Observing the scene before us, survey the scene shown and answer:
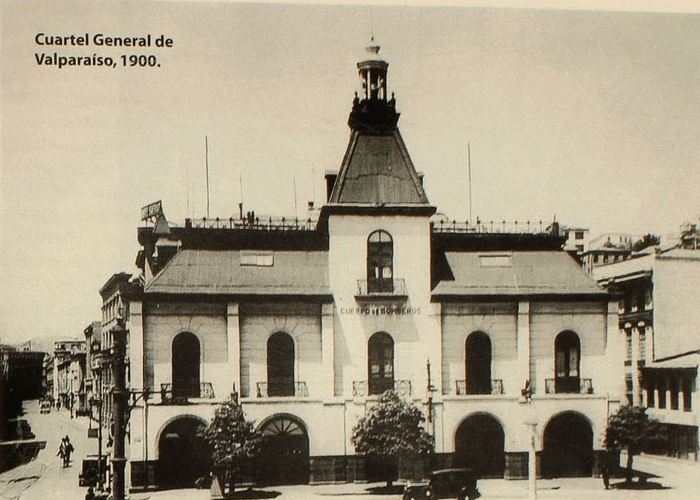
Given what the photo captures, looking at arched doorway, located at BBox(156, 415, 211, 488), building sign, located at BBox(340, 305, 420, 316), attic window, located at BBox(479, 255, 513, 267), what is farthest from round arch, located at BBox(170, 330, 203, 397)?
attic window, located at BBox(479, 255, 513, 267)

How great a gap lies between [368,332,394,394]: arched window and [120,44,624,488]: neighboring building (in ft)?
0.07

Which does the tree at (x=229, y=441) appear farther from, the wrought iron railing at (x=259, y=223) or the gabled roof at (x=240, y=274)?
the wrought iron railing at (x=259, y=223)

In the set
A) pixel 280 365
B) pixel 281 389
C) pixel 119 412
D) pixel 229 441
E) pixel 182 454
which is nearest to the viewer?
pixel 119 412

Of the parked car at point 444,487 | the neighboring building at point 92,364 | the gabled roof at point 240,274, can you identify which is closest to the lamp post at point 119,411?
the neighboring building at point 92,364

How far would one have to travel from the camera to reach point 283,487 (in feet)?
41.1

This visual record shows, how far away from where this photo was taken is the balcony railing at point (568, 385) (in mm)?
13141

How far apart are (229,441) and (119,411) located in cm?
168

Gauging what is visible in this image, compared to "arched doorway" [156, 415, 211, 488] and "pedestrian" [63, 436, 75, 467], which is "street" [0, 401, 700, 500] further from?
"arched doorway" [156, 415, 211, 488]

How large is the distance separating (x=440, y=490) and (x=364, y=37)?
615 centimetres

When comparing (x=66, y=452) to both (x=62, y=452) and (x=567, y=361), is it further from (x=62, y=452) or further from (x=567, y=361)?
(x=567, y=361)

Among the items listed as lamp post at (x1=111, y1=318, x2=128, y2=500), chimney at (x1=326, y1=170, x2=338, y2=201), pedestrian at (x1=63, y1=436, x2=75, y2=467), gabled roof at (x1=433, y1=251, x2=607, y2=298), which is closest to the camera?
lamp post at (x1=111, y1=318, x2=128, y2=500)

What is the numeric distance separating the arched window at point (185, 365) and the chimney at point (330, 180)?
274cm

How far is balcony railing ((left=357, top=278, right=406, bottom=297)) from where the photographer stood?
42.3 ft

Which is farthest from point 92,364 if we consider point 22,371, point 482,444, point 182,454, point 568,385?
point 568,385
